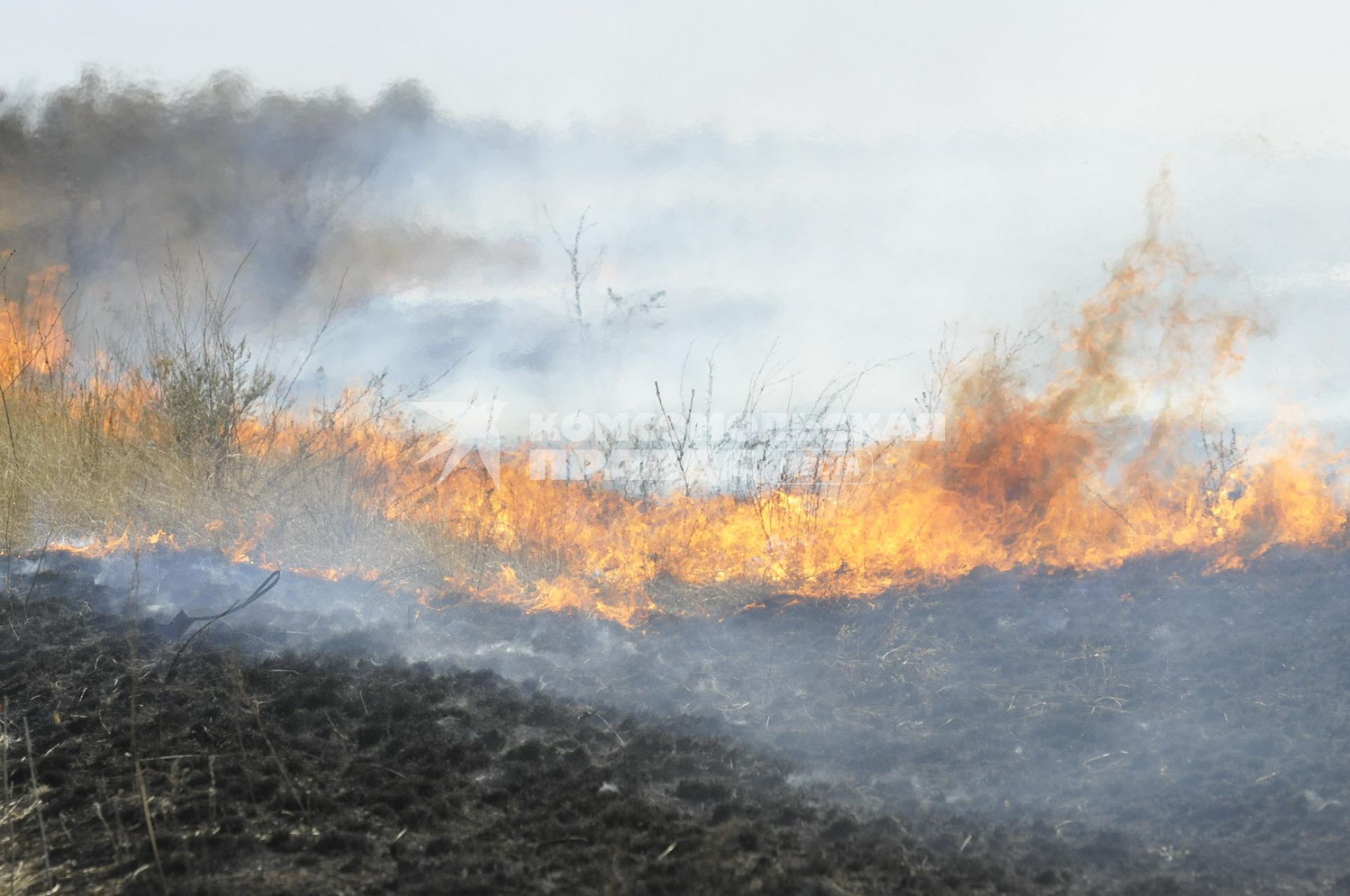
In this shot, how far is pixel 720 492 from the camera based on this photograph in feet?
26.2

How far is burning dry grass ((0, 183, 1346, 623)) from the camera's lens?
7.05 meters

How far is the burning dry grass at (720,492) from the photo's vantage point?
7.05 metres

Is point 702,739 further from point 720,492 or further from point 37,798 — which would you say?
point 37,798

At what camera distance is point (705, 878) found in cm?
380

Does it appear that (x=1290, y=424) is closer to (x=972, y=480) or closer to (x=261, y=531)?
(x=972, y=480)

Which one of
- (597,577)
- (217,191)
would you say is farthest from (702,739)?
(217,191)

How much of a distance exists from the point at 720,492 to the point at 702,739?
116 inches

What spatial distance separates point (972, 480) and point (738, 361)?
3.09 meters

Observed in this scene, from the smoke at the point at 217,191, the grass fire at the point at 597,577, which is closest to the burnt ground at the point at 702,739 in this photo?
the grass fire at the point at 597,577

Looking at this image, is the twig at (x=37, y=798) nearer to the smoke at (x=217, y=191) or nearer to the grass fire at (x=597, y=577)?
the grass fire at (x=597, y=577)

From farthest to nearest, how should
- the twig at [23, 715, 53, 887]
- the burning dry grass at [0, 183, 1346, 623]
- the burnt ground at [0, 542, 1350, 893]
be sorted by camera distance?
the burning dry grass at [0, 183, 1346, 623], the burnt ground at [0, 542, 1350, 893], the twig at [23, 715, 53, 887]

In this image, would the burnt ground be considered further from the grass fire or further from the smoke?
the smoke

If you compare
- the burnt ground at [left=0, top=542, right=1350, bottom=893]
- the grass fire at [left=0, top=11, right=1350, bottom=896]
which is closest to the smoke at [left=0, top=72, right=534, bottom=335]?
the grass fire at [left=0, top=11, right=1350, bottom=896]

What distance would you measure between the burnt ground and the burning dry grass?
0.33 meters
